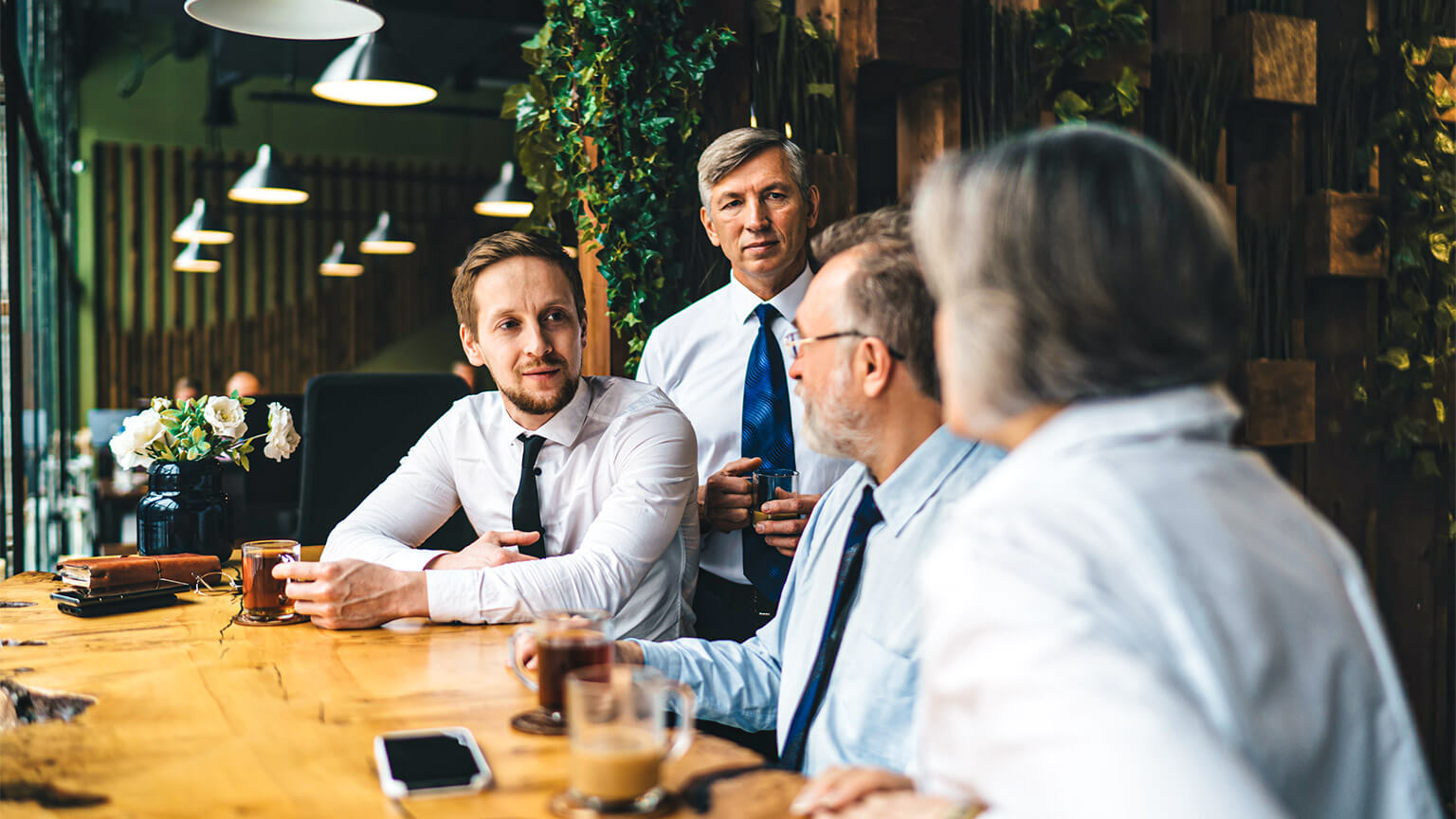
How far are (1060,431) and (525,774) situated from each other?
681 mm

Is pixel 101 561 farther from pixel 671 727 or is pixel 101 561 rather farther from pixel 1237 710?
pixel 1237 710

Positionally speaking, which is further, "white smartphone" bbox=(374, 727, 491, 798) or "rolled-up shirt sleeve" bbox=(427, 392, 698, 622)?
"rolled-up shirt sleeve" bbox=(427, 392, 698, 622)

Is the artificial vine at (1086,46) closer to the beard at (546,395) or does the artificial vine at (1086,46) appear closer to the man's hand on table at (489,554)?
the beard at (546,395)

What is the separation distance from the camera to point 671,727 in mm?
1511

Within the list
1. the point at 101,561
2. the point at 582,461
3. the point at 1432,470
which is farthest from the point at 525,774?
the point at 1432,470

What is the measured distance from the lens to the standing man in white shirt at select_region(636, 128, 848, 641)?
258 cm

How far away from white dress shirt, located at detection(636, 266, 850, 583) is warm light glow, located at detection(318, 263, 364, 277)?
8492mm

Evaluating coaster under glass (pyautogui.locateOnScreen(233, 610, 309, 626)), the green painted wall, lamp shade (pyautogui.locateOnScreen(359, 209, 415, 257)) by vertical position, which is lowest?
coaster under glass (pyautogui.locateOnScreen(233, 610, 309, 626))

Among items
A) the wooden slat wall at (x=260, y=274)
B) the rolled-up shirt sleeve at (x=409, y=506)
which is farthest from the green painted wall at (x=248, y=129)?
the rolled-up shirt sleeve at (x=409, y=506)

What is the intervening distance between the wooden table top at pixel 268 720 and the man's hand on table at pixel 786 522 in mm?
573

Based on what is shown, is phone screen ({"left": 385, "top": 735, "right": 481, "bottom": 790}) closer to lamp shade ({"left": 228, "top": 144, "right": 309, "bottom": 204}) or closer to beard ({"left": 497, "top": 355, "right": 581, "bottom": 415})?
beard ({"left": 497, "top": 355, "right": 581, "bottom": 415})

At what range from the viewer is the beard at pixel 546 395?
2270 mm

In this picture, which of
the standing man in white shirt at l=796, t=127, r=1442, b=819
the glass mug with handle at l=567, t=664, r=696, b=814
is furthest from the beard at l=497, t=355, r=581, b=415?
the standing man in white shirt at l=796, t=127, r=1442, b=819

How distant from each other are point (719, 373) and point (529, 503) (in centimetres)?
72
